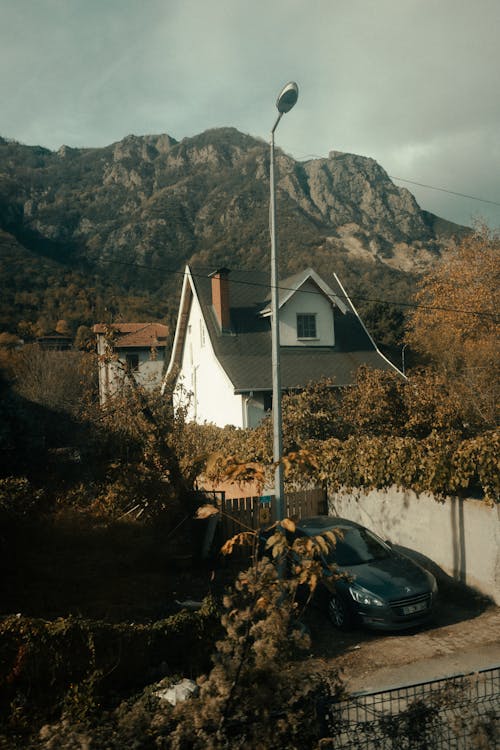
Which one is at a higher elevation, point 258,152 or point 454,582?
point 258,152

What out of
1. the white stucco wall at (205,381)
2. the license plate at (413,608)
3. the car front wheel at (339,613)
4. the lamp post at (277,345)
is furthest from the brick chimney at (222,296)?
the license plate at (413,608)

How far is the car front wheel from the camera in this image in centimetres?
910

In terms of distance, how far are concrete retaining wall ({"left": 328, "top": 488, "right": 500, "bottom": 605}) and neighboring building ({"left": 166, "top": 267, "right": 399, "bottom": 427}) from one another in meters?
9.11

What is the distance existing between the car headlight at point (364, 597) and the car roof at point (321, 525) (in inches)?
62.9

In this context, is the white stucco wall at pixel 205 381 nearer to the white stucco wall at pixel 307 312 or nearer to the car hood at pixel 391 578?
the white stucco wall at pixel 307 312

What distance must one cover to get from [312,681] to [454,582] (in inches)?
303

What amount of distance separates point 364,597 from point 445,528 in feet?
9.25

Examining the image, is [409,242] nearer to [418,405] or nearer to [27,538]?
[418,405]

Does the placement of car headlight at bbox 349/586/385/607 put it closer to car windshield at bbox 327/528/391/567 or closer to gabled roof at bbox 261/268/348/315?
car windshield at bbox 327/528/391/567

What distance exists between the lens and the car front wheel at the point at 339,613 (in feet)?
29.9

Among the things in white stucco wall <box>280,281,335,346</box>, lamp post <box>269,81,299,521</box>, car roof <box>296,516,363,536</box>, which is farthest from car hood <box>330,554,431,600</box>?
white stucco wall <box>280,281,335,346</box>

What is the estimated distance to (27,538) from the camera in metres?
10.5

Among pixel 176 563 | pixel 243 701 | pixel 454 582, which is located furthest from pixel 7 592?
pixel 454 582

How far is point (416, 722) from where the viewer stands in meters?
4.09
